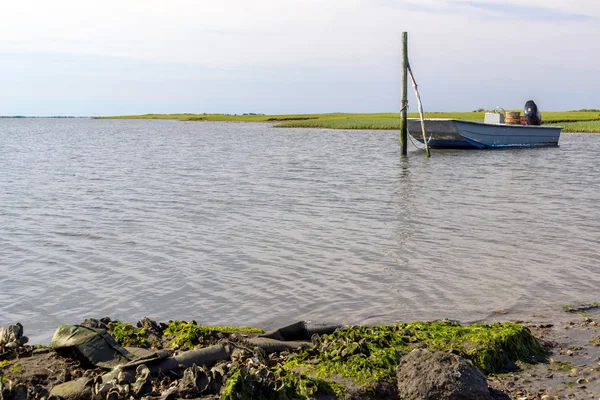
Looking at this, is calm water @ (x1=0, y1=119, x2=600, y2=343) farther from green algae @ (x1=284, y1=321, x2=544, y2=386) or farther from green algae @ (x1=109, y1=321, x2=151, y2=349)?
green algae @ (x1=109, y1=321, x2=151, y2=349)

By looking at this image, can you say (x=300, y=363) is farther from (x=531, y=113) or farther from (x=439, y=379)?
(x=531, y=113)

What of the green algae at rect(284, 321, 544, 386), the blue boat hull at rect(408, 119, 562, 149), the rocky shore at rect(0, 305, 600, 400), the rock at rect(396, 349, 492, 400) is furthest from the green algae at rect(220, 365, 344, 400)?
the blue boat hull at rect(408, 119, 562, 149)

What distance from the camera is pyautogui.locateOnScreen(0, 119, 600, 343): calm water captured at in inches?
326

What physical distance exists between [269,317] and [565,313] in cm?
365

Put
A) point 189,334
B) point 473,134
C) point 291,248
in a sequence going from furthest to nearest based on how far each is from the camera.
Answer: point 473,134
point 291,248
point 189,334

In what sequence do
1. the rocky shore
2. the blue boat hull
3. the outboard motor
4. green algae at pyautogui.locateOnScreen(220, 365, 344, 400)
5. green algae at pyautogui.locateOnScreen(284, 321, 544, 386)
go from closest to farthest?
green algae at pyautogui.locateOnScreen(220, 365, 344, 400)
the rocky shore
green algae at pyautogui.locateOnScreen(284, 321, 544, 386)
the blue boat hull
the outboard motor

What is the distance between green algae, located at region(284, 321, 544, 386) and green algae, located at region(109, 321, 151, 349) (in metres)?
1.49

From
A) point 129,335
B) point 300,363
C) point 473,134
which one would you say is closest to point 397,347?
point 300,363

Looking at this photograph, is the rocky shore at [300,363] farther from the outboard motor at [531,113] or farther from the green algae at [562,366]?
the outboard motor at [531,113]

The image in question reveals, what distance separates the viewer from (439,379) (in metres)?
4.67

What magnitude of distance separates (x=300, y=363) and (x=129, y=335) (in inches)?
68.3

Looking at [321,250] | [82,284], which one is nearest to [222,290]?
[82,284]

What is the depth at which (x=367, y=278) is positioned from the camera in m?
9.56

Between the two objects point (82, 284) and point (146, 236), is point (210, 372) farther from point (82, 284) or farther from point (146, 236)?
point (146, 236)
